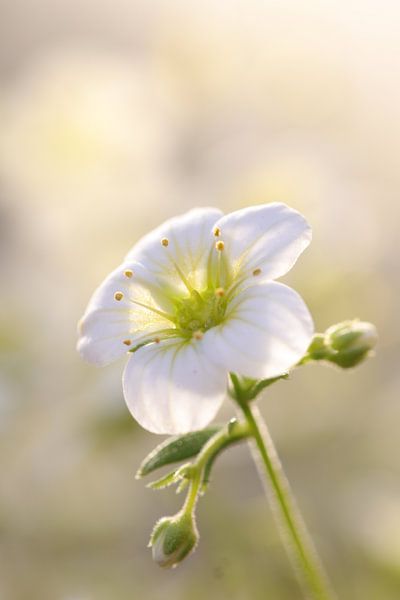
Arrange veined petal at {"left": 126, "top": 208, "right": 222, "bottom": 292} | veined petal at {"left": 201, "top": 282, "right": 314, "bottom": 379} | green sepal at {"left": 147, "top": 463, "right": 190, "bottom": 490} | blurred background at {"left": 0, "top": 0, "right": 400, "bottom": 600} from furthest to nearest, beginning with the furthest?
blurred background at {"left": 0, "top": 0, "right": 400, "bottom": 600}, veined petal at {"left": 126, "top": 208, "right": 222, "bottom": 292}, green sepal at {"left": 147, "top": 463, "right": 190, "bottom": 490}, veined petal at {"left": 201, "top": 282, "right": 314, "bottom": 379}

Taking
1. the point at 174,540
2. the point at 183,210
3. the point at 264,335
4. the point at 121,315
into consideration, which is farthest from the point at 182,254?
the point at 183,210

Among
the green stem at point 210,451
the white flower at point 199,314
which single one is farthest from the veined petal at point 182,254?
the green stem at point 210,451

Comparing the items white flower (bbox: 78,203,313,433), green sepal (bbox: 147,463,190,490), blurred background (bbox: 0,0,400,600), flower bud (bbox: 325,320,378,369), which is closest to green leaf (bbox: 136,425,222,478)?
green sepal (bbox: 147,463,190,490)

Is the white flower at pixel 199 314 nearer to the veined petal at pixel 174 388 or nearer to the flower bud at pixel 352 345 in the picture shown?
the veined petal at pixel 174 388

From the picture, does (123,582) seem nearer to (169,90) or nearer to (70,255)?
(70,255)

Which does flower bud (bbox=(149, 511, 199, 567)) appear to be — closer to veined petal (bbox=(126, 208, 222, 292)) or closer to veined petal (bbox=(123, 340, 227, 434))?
veined petal (bbox=(123, 340, 227, 434))

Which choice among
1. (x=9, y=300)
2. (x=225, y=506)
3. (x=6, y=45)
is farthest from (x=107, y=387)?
(x=6, y=45)
